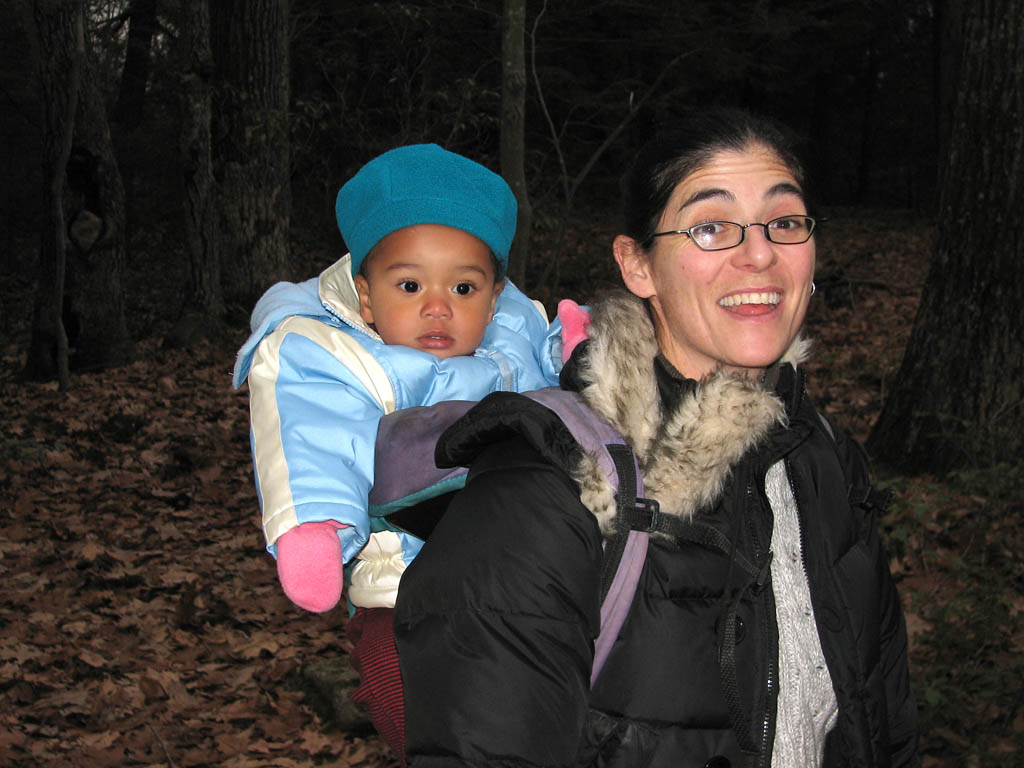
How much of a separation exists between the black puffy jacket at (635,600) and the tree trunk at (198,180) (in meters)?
11.6

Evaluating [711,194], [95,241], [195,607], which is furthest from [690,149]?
[95,241]

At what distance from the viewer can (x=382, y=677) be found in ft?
6.80

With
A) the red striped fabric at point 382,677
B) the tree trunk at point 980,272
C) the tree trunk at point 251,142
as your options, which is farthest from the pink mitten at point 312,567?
the tree trunk at point 251,142

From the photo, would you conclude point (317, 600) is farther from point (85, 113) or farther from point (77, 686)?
point (85, 113)

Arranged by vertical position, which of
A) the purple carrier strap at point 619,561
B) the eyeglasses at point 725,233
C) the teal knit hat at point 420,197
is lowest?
the purple carrier strap at point 619,561

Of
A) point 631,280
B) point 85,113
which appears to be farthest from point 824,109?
point 631,280

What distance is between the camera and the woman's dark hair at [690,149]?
2.06 meters

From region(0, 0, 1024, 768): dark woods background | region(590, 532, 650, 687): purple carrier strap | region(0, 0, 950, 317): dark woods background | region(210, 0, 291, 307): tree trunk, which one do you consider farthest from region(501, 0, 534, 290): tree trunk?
region(590, 532, 650, 687): purple carrier strap

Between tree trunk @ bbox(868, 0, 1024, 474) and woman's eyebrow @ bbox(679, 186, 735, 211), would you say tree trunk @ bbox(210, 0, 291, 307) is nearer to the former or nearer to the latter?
tree trunk @ bbox(868, 0, 1024, 474)

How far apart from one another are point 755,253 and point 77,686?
4.69m

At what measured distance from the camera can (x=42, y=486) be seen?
7.76 metres

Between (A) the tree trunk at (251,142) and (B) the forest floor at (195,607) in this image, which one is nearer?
(B) the forest floor at (195,607)

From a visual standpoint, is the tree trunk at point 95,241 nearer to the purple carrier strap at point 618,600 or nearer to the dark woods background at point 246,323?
the dark woods background at point 246,323

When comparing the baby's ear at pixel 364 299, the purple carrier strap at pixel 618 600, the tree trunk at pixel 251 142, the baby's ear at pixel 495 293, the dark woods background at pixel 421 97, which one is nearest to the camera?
the purple carrier strap at pixel 618 600
